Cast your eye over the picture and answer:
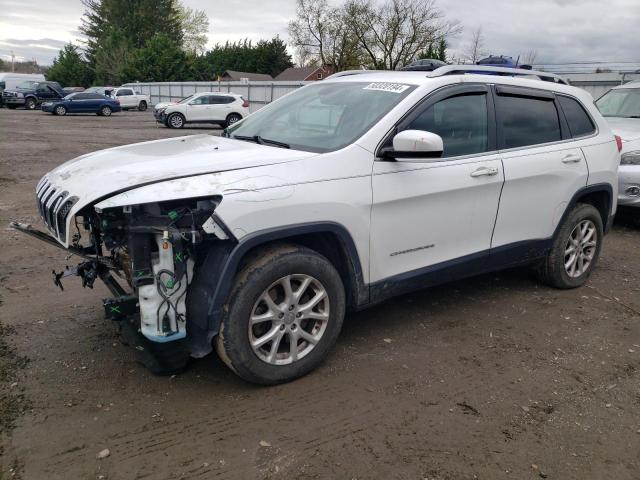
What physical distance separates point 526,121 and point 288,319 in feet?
8.54

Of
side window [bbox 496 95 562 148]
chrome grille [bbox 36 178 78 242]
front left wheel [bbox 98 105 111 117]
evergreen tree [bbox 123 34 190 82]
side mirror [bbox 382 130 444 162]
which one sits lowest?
front left wheel [bbox 98 105 111 117]

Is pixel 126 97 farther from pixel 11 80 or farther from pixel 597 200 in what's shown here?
pixel 597 200

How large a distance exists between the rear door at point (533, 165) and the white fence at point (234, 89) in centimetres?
1976

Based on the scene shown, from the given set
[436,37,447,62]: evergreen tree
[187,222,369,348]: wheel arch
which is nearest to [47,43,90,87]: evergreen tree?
[436,37,447,62]: evergreen tree

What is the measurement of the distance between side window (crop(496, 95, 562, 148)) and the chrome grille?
3.05 meters

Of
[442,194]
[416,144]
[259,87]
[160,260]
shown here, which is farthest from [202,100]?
[160,260]

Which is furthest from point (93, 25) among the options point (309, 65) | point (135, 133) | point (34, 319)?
point (34, 319)

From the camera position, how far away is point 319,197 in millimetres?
3197

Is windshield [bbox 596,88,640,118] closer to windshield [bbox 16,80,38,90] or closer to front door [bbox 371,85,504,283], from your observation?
front door [bbox 371,85,504,283]

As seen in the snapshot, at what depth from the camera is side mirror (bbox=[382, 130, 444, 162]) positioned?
328cm

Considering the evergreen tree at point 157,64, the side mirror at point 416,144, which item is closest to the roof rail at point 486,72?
the side mirror at point 416,144

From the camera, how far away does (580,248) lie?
5.04 meters

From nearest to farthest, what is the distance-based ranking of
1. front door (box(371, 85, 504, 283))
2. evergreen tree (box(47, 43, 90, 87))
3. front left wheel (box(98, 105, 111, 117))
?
1. front door (box(371, 85, 504, 283))
2. front left wheel (box(98, 105, 111, 117))
3. evergreen tree (box(47, 43, 90, 87))

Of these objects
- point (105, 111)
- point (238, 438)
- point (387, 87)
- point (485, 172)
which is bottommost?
point (238, 438)
